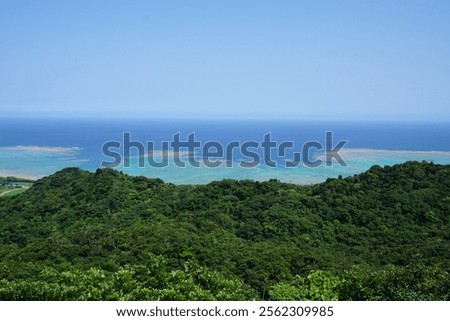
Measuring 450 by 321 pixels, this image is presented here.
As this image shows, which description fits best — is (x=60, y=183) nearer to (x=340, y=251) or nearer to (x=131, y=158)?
(x=131, y=158)

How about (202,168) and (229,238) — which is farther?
(202,168)

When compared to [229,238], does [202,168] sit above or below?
above

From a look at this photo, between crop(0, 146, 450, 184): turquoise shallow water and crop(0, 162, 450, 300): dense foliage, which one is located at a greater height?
crop(0, 146, 450, 184): turquoise shallow water

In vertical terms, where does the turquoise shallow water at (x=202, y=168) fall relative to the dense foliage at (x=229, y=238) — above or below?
above

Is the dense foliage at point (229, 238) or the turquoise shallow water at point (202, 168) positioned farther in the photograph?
the turquoise shallow water at point (202, 168)

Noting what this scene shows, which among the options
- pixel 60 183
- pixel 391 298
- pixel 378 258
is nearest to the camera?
pixel 391 298

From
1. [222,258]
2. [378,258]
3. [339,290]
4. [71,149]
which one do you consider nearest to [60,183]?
[71,149]

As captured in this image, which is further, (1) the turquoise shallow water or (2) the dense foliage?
(1) the turquoise shallow water
